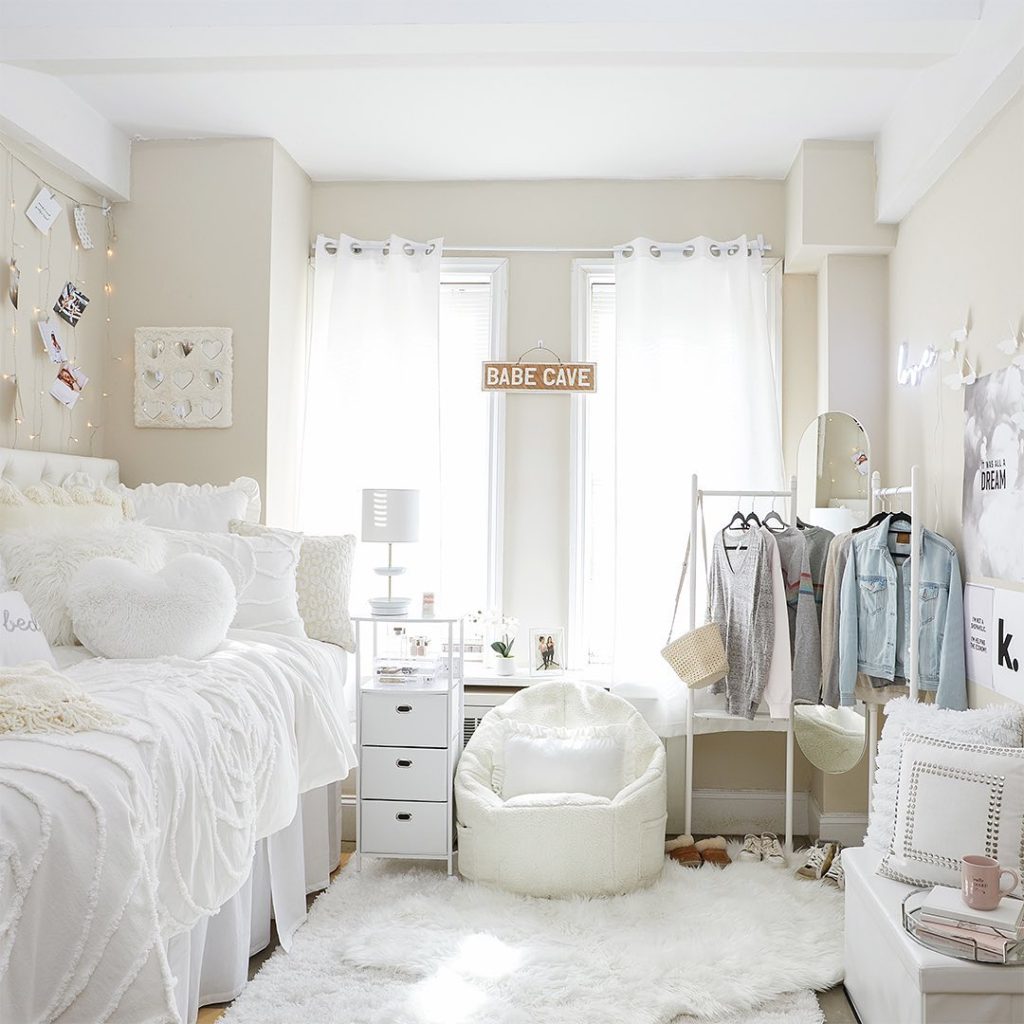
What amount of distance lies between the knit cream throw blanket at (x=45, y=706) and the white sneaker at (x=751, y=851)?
94.0 inches

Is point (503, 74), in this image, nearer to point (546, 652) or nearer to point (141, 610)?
point (141, 610)

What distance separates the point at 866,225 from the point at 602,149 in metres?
1.02

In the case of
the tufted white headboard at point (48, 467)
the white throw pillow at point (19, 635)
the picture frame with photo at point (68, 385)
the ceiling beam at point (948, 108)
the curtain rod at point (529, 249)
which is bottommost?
the white throw pillow at point (19, 635)

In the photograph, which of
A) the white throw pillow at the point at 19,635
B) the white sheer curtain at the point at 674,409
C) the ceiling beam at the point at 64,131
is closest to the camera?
the white throw pillow at the point at 19,635

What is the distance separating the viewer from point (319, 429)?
3957 millimetres

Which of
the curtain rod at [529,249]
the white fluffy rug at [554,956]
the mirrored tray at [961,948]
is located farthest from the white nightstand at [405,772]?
the curtain rod at [529,249]

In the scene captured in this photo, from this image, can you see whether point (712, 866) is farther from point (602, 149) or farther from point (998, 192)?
point (602, 149)

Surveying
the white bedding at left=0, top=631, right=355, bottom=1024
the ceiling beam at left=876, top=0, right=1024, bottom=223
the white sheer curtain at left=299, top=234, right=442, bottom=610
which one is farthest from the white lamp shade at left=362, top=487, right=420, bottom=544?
the ceiling beam at left=876, top=0, right=1024, bottom=223

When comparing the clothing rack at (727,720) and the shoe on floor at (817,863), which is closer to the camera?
the shoe on floor at (817,863)

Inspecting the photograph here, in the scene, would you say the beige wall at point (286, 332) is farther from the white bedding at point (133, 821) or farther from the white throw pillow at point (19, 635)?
the white throw pillow at point (19, 635)

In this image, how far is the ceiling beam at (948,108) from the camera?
2.39m

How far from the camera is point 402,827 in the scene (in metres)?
3.31

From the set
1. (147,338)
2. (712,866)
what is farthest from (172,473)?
(712,866)

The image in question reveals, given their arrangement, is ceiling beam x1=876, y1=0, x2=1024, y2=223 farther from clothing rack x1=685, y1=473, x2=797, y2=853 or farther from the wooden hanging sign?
the wooden hanging sign
